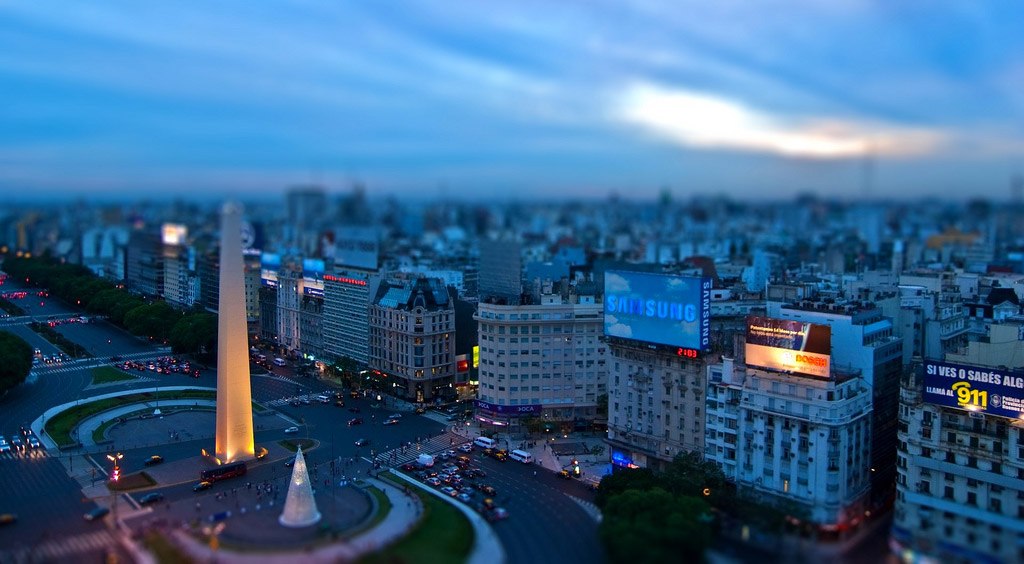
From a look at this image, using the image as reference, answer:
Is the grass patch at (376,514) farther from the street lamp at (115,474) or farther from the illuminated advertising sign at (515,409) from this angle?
the illuminated advertising sign at (515,409)

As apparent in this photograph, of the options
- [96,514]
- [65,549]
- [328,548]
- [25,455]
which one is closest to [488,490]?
[328,548]

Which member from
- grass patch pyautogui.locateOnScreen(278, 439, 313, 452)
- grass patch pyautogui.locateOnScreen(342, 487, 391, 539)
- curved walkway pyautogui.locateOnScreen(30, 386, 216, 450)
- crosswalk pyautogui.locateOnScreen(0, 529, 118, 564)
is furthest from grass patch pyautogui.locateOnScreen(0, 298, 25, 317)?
grass patch pyautogui.locateOnScreen(342, 487, 391, 539)

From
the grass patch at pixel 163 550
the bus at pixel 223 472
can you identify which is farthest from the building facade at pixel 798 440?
the grass patch at pixel 163 550

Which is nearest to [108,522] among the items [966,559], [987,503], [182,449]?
[182,449]

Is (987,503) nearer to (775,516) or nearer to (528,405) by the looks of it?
(775,516)

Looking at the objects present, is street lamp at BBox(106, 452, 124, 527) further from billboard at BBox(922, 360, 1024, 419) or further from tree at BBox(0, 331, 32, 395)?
billboard at BBox(922, 360, 1024, 419)

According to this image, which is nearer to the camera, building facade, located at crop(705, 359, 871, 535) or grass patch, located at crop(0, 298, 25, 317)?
building facade, located at crop(705, 359, 871, 535)
